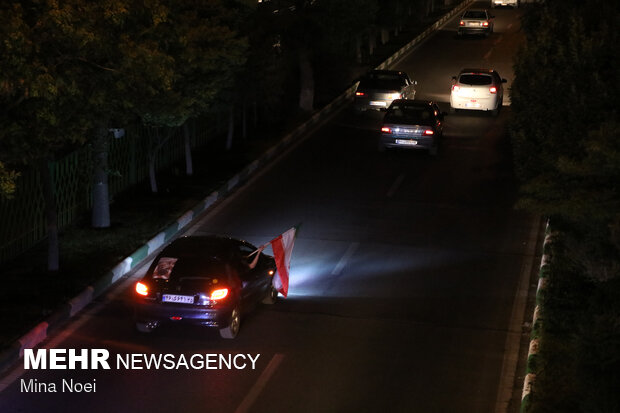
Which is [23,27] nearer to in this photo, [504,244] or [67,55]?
[67,55]

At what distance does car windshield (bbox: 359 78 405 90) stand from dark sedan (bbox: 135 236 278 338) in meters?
20.1

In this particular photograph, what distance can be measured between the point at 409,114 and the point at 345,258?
10351 millimetres

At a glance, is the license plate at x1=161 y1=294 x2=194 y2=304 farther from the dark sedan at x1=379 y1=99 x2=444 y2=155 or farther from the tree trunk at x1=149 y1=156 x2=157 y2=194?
the dark sedan at x1=379 y1=99 x2=444 y2=155

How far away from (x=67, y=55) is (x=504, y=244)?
9.01 meters

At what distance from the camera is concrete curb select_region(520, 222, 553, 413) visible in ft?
36.9

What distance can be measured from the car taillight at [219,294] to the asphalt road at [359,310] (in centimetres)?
72

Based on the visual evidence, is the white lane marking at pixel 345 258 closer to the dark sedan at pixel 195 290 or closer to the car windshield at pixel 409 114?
the dark sedan at pixel 195 290

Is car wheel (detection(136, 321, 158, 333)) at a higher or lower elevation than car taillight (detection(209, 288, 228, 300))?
lower

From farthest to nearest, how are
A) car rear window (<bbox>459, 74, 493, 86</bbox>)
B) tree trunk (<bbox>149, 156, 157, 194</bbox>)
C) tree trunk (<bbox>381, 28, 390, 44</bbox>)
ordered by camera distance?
tree trunk (<bbox>381, 28, 390, 44</bbox>)
car rear window (<bbox>459, 74, 493, 86</bbox>)
tree trunk (<bbox>149, 156, 157, 194</bbox>)

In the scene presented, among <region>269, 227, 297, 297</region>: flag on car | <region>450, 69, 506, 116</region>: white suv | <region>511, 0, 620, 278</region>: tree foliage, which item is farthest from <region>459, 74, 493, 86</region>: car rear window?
<region>269, 227, 297, 297</region>: flag on car

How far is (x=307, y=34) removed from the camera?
33.2m

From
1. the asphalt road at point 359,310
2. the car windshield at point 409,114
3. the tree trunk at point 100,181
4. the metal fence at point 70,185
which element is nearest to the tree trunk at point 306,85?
the car windshield at point 409,114

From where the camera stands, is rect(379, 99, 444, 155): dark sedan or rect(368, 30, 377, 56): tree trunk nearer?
rect(379, 99, 444, 155): dark sedan

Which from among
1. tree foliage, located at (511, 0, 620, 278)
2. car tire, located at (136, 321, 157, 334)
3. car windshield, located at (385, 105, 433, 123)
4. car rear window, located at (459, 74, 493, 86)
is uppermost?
tree foliage, located at (511, 0, 620, 278)
